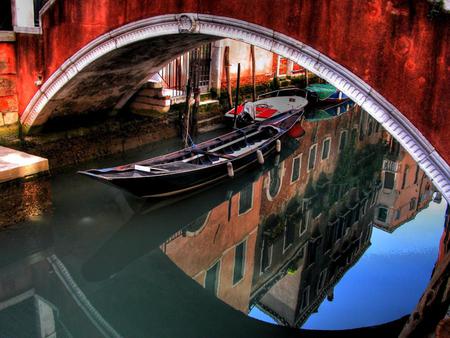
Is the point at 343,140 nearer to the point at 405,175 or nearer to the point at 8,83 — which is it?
the point at 405,175

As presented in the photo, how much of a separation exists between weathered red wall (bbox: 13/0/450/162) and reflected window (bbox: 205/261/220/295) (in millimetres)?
1995

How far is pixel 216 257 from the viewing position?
4.28 meters

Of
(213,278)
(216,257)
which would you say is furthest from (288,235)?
(213,278)

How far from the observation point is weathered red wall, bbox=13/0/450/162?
9.65 feet

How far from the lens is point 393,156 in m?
7.50

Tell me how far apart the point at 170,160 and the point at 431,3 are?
2965 millimetres

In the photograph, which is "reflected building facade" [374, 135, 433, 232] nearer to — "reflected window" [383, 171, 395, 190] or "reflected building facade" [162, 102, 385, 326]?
"reflected window" [383, 171, 395, 190]

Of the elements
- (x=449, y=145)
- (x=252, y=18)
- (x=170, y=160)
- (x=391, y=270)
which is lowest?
(x=391, y=270)

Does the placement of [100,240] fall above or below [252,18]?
below

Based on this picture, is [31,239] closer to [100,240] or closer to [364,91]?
[100,240]

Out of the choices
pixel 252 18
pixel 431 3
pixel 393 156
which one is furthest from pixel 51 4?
pixel 393 156

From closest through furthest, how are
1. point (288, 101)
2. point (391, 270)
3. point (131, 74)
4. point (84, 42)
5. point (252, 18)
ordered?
point (252, 18)
point (391, 270)
point (84, 42)
point (131, 74)
point (288, 101)

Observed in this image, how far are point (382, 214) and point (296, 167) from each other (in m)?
1.36

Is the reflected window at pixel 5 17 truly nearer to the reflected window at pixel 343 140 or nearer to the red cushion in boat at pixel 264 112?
the red cushion in boat at pixel 264 112
